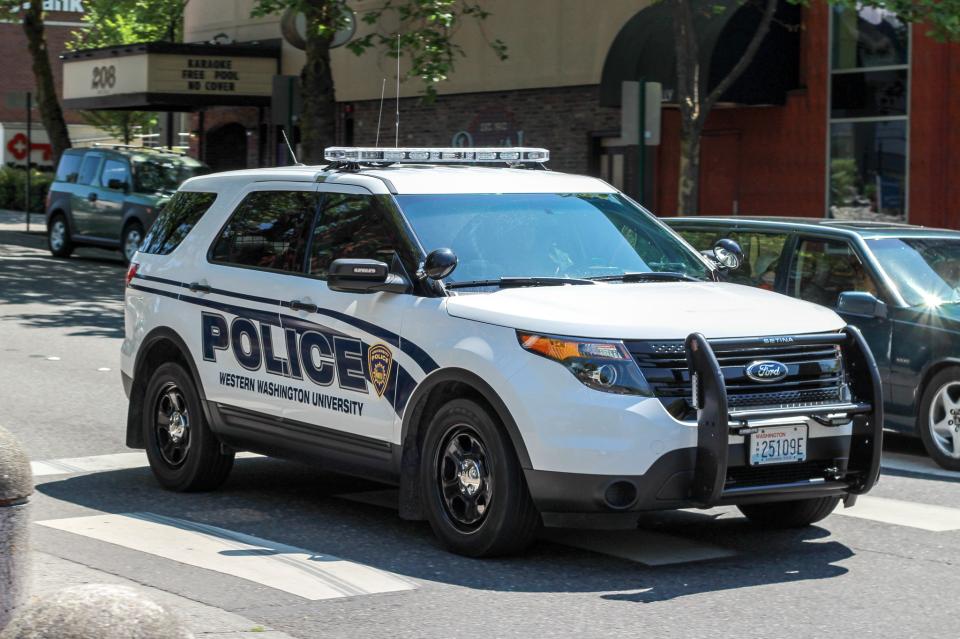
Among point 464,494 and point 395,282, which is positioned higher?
point 395,282

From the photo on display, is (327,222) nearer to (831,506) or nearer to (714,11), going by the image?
(831,506)

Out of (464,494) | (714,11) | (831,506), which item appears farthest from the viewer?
(714,11)

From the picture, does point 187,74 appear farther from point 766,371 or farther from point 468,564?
point 766,371

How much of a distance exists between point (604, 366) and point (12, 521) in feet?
9.27

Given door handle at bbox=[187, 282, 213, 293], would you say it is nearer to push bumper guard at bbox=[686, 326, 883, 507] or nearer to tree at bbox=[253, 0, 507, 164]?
push bumper guard at bbox=[686, 326, 883, 507]

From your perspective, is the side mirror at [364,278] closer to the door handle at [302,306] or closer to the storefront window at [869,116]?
the door handle at [302,306]

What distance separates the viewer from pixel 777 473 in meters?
6.88

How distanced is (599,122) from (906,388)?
17287 mm

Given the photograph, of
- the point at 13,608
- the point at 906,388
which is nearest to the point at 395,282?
the point at 13,608

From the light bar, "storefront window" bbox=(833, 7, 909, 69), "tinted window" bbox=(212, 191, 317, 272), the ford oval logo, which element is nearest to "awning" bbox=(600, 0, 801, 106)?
"storefront window" bbox=(833, 7, 909, 69)

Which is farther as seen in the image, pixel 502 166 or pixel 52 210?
pixel 52 210

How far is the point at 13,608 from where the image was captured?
457 cm

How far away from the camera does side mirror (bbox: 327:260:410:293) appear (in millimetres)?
7340

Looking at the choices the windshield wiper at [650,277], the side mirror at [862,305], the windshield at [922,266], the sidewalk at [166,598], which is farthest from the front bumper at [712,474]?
the windshield at [922,266]
